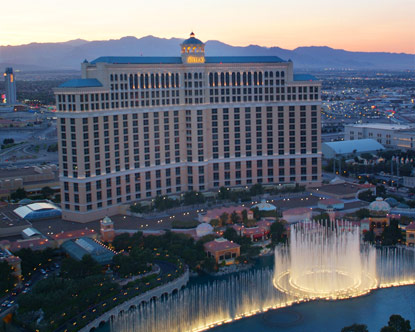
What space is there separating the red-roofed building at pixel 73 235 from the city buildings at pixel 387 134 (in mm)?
55153

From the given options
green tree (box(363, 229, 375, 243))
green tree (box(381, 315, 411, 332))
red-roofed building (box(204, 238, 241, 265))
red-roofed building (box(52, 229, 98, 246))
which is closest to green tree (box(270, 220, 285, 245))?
red-roofed building (box(204, 238, 241, 265))

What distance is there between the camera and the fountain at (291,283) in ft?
125

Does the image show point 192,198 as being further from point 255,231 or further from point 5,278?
point 5,278

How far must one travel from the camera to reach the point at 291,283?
4334 centimetres

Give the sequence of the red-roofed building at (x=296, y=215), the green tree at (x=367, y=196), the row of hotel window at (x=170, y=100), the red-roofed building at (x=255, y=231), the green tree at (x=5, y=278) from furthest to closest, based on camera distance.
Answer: the green tree at (x=367, y=196)
the row of hotel window at (x=170, y=100)
the red-roofed building at (x=296, y=215)
the red-roofed building at (x=255, y=231)
the green tree at (x=5, y=278)

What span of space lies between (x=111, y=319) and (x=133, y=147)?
939 inches

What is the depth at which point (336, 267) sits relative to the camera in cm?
4534

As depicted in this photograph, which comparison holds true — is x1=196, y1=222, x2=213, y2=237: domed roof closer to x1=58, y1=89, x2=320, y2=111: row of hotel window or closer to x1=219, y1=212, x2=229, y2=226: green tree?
x1=219, y1=212, x2=229, y2=226: green tree

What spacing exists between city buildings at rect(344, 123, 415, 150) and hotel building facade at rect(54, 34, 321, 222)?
31318 mm

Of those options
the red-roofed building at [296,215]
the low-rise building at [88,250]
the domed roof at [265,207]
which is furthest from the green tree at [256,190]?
the low-rise building at [88,250]

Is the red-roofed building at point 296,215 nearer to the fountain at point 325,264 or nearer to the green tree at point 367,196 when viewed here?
the fountain at point 325,264

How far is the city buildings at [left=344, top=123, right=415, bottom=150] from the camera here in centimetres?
9200

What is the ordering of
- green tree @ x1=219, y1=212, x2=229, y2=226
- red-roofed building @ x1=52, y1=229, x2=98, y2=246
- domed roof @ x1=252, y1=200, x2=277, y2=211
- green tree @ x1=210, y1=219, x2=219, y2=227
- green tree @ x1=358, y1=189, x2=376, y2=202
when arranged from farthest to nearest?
green tree @ x1=358, y1=189, x2=376, y2=202, domed roof @ x1=252, y1=200, x2=277, y2=211, green tree @ x1=219, y1=212, x2=229, y2=226, green tree @ x1=210, y1=219, x2=219, y2=227, red-roofed building @ x1=52, y1=229, x2=98, y2=246

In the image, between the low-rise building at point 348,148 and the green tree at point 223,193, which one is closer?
the green tree at point 223,193
